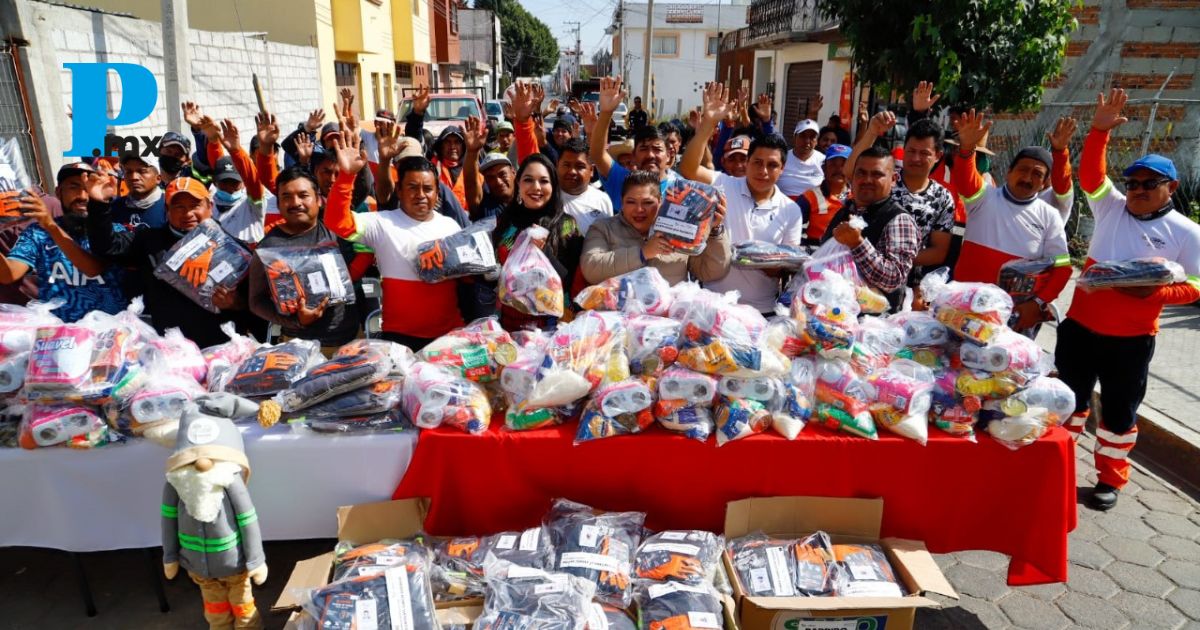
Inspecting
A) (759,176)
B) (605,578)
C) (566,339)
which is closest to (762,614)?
(605,578)

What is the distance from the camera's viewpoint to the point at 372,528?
A: 260 centimetres

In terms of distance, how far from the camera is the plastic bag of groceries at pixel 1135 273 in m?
3.05

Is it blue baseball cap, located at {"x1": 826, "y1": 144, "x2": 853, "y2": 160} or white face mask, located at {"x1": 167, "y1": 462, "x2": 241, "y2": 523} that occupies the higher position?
blue baseball cap, located at {"x1": 826, "y1": 144, "x2": 853, "y2": 160}

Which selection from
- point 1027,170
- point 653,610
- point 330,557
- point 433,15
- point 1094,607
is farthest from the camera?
point 433,15

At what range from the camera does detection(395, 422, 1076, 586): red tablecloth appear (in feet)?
8.46

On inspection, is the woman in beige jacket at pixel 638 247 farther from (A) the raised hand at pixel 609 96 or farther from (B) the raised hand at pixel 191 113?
(B) the raised hand at pixel 191 113

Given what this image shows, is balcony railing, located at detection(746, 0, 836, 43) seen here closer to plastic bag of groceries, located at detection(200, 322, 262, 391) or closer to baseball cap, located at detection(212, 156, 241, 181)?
baseball cap, located at detection(212, 156, 241, 181)

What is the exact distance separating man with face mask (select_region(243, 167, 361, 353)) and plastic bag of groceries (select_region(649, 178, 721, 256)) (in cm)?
151

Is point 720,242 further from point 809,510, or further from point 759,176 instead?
point 809,510

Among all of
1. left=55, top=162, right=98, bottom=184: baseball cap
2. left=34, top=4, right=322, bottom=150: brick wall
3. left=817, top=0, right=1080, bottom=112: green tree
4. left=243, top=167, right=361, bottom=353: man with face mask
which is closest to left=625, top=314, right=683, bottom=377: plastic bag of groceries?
left=243, top=167, right=361, bottom=353: man with face mask

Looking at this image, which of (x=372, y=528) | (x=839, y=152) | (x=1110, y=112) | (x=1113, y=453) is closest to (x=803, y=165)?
(x=839, y=152)

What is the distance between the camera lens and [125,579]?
3.03 m

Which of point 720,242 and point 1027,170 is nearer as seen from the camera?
point 720,242

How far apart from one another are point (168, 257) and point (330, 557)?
1.53 meters
